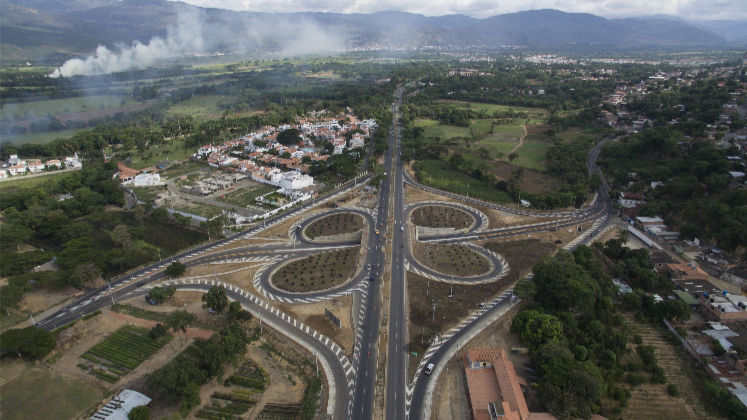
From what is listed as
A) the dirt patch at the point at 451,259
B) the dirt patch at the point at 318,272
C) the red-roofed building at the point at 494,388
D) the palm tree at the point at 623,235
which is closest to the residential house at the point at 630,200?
the palm tree at the point at 623,235

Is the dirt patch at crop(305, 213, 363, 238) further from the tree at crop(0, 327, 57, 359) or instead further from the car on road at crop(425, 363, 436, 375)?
the tree at crop(0, 327, 57, 359)

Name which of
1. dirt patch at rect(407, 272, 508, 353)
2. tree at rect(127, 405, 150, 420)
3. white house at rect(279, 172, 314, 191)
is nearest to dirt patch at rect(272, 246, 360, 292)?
dirt patch at rect(407, 272, 508, 353)

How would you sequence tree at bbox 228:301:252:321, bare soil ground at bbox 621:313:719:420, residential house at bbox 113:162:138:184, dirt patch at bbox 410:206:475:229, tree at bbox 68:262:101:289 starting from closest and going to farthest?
bare soil ground at bbox 621:313:719:420
tree at bbox 228:301:252:321
tree at bbox 68:262:101:289
dirt patch at bbox 410:206:475:229
residential house at bbox 113:162:138:184

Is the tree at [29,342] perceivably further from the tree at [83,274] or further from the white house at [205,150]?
the white house at [205,150]

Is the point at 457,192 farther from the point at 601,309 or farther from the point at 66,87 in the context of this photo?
the point at 66,87

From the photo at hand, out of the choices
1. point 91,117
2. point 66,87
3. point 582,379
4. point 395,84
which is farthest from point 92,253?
point 395,84

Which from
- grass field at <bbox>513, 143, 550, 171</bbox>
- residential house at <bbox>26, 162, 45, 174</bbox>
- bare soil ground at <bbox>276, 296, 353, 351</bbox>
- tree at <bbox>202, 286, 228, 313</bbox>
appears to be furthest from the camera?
grass field at <bbox>513, 143, 550, 171</bbox>

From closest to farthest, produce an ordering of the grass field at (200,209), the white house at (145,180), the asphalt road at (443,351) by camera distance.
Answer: the asphalt road at (443,351) → the grass field at (200,209) → the white house at (145,180)
